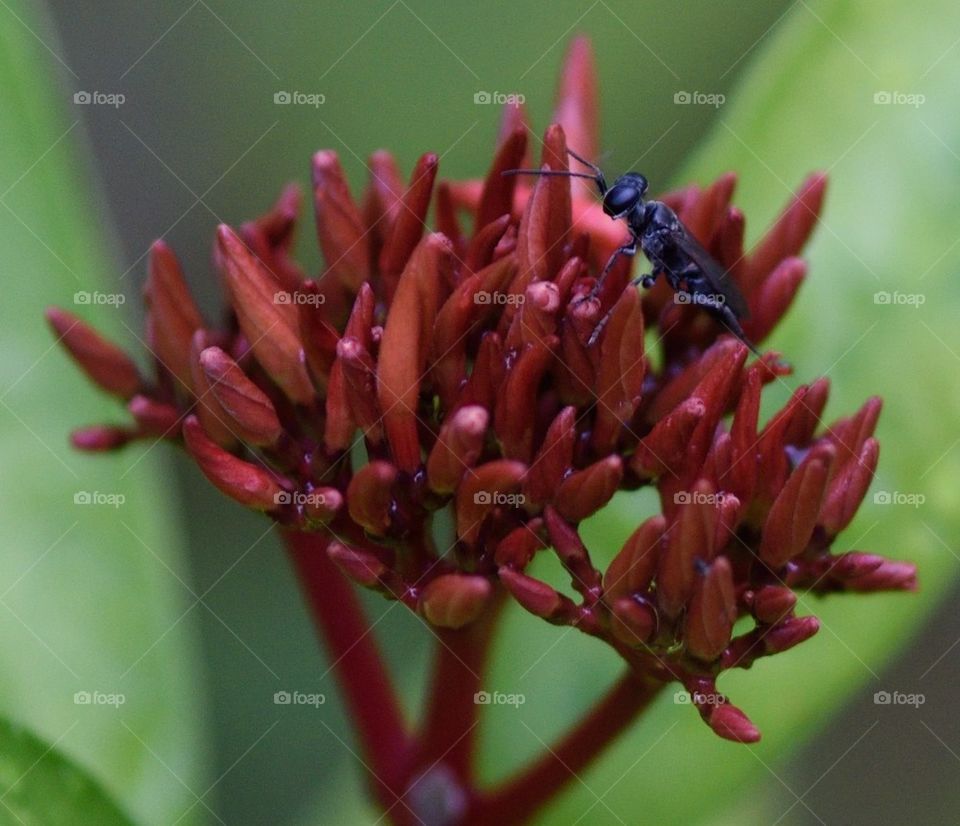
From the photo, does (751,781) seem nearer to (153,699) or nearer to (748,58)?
(153,699)

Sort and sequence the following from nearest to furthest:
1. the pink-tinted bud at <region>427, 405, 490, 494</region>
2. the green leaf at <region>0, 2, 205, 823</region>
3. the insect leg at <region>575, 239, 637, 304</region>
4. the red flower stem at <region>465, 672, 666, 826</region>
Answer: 1. the pink-tinted bud at <region>427, 405, 490, 494</region>
2. the insect leg at <region>575, 239, 637, 304</region>
3. the red flower stem at <region>465, 672, 666, 826</region>
4. the green leaf at <region>0, 2, 205, 823</region>

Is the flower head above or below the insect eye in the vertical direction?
below

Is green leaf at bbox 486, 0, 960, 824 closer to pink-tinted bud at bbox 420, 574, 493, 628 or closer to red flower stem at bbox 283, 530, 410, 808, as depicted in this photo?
red flower stem at bbox 283, 530, 410, 808

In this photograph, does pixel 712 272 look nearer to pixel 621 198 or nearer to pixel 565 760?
pixel 621 198

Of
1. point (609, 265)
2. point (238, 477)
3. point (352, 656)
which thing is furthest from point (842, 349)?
point (238, 477)

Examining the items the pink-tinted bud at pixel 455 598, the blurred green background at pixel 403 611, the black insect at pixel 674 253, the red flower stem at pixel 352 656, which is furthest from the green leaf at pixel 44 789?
the black insect at pixel 674 253

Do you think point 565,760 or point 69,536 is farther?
point 69,536

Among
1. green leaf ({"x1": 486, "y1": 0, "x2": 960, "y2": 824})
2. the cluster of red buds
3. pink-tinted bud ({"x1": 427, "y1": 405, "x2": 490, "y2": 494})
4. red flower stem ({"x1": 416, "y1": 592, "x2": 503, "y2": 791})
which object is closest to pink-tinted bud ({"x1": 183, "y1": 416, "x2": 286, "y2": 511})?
the cluster of red buds

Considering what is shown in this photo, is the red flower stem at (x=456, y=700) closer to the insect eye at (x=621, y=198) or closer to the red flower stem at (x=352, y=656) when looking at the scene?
the red flower stem at (x=352, y=656)
